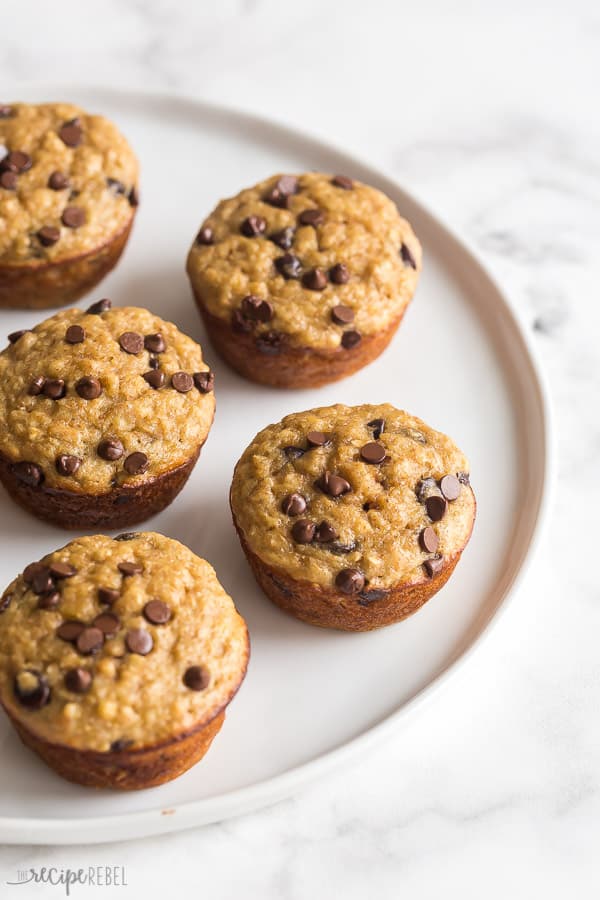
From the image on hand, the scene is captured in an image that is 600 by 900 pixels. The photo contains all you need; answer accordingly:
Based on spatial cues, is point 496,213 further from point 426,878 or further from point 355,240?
point 426,878

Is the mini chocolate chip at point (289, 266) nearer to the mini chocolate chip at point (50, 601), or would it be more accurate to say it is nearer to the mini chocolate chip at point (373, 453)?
the mini chocolate chip at point (373, 453)

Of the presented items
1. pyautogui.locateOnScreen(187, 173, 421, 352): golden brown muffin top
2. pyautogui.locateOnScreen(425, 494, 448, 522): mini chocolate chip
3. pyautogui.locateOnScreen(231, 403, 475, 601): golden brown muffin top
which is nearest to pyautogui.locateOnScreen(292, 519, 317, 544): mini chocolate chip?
pyautogui.locateOnScreen(231, 403, 475, 601): golden brown muffin top

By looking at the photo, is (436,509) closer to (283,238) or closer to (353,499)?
(353,499)

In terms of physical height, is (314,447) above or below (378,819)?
above

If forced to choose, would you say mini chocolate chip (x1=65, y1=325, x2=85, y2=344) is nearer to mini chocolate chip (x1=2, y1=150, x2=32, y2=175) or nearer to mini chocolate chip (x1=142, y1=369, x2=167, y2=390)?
mini chocolate chip (x1=142, y1=369, x2=167, y2=390)

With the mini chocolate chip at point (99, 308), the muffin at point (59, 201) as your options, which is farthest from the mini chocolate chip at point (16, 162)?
the mini chocolate chip at point (99, 308)

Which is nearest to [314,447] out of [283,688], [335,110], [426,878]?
[283,688]
